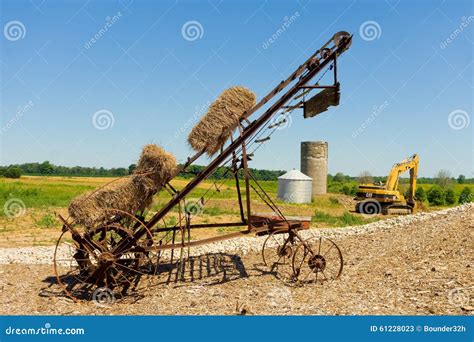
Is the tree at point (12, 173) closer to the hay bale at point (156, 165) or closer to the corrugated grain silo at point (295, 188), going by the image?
the corrugated grain silo at point (295, 188)

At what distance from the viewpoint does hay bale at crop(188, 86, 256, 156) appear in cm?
835

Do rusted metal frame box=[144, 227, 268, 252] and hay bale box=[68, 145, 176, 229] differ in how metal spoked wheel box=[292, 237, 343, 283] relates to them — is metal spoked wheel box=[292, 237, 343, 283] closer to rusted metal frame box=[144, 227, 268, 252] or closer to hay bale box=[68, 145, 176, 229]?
rusted metal frame box=[144, 227, 268, 252]

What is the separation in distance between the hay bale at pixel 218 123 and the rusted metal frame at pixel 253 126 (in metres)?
0.27

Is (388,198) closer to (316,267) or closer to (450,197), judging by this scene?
(316,267)

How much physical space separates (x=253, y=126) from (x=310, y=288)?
11.3 ft

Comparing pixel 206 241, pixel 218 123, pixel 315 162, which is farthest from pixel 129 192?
pixel 315 162

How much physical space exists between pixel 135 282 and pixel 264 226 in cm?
294

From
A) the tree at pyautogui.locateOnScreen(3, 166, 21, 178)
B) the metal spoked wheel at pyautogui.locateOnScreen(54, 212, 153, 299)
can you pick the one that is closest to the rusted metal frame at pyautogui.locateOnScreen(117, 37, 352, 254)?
the metal spoked wheel at pyautogui.locateOnScreen(54, 212, 153, 299)

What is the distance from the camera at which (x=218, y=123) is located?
332 inches

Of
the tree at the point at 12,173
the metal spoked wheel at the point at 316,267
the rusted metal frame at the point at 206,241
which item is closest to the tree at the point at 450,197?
the metal spoked wheel at the point at 316,267

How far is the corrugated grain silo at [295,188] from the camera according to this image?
122ft

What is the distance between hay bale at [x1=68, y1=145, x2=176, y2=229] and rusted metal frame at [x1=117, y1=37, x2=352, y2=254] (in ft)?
1.41

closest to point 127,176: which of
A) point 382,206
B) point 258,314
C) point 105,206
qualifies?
point 105,206

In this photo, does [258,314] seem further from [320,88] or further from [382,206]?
[382,206]
